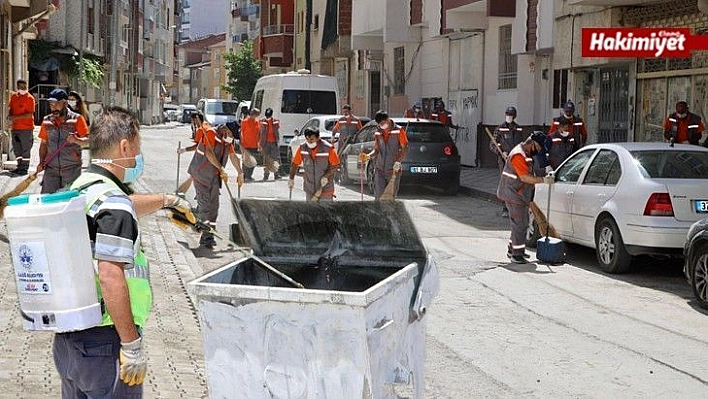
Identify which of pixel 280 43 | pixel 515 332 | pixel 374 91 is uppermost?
pixel 280 43

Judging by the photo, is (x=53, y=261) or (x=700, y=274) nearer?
(x=53, y=261)

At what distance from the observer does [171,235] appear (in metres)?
14.1

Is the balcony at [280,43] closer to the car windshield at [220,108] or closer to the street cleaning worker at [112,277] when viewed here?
the car windshield at [220,108]

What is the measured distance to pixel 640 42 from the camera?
788 inches

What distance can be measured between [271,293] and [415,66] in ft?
102

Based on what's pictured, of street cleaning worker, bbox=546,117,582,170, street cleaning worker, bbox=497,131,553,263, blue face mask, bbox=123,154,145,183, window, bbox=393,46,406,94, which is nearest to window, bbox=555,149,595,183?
street cleaning worker, bbox=497,131,553,263

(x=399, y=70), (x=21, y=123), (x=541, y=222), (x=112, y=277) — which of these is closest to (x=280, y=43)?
(x=399, y=70)

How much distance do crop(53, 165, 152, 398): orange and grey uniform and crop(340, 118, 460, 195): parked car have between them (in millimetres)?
16638

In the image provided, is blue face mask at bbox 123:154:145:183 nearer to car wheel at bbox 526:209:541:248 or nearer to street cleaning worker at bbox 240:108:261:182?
car wheel at bbox 526:209:541:248

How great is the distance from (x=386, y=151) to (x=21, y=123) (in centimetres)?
783

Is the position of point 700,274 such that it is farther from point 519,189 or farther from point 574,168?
point 574,168

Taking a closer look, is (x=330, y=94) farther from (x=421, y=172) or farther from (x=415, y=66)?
(x=421, y=172)

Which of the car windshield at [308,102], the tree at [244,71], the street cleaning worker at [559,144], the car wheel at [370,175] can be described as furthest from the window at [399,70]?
the tree at [244,71]

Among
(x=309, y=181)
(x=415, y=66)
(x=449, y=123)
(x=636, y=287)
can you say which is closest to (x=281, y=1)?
(x=415, y=66)
